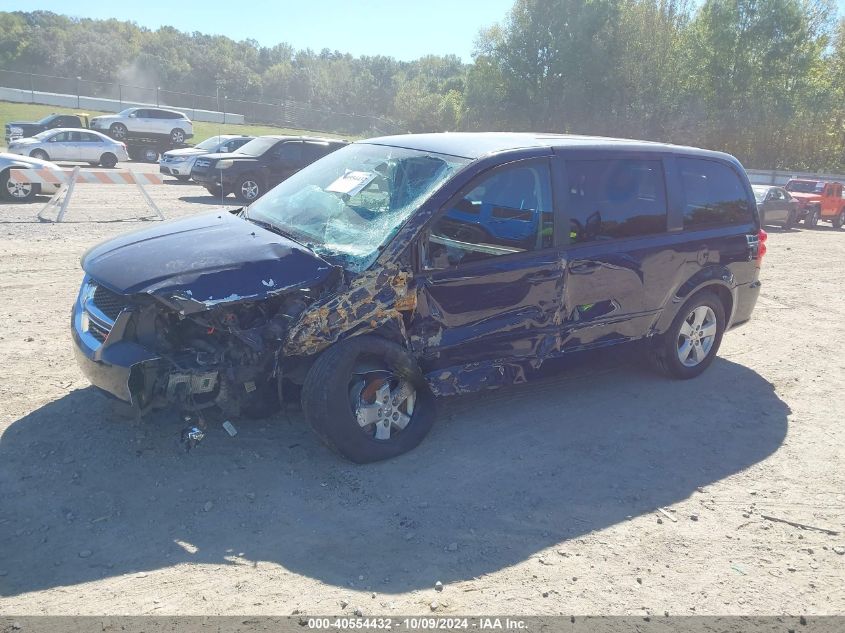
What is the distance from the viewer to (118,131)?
108ft

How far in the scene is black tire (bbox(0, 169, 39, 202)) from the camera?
45.9 feet

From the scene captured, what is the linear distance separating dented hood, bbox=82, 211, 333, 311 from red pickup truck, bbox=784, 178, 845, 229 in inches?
872

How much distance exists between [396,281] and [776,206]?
19.9 m

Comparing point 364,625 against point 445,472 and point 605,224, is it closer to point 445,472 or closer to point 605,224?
point 445,472

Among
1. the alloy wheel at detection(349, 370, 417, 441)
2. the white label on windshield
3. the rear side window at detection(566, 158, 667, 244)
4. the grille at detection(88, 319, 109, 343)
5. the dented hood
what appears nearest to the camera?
the dented hood

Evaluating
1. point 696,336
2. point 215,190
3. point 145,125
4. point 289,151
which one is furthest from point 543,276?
point 145,125

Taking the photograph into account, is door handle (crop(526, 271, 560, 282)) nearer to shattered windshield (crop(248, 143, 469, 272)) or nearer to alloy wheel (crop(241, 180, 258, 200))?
shattered windshield (crop(248, 143, 469, 272))

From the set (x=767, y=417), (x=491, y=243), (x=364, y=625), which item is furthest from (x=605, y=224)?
(x=364, y=625)

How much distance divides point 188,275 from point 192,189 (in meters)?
17.3

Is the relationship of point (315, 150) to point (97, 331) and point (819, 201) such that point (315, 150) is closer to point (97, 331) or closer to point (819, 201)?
point (97, 331)

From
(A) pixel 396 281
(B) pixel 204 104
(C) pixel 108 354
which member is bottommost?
(C) pixel 108 354

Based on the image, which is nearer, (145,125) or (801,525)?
(801,525)

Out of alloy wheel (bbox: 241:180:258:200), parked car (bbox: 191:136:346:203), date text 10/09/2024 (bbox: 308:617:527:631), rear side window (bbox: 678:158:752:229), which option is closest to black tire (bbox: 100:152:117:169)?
parked car (bbox: 191:136:346:203)

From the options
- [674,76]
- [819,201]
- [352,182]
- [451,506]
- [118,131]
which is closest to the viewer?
[451,506]
